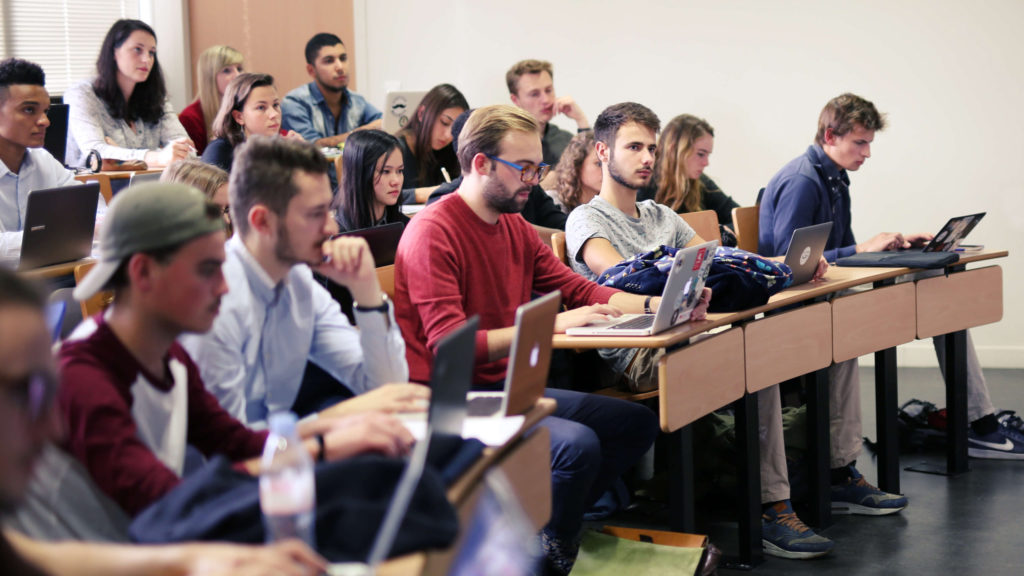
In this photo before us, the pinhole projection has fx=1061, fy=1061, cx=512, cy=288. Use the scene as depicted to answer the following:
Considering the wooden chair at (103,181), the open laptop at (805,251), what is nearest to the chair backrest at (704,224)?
the open laptop at (805,251)

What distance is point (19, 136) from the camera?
3.66 meters

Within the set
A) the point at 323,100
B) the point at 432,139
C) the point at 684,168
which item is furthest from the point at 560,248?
the point at 323,100

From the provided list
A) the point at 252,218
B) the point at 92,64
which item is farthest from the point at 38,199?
the point at 92,64

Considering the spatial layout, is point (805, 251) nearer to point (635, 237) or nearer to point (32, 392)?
point (635, 237)

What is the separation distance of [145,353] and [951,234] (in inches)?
129

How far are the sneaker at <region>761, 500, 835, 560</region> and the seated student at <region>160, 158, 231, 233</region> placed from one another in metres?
1.89

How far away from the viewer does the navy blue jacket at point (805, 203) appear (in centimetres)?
400

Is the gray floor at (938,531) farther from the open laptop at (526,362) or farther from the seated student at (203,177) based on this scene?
the seated student at (203,177)

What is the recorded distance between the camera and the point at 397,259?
2775 mm

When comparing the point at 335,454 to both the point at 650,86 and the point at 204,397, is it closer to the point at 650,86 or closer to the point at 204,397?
the point at 204,397

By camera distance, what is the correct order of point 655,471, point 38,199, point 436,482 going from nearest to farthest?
1. point 436,482
2. point 38,199
3. point 655,471

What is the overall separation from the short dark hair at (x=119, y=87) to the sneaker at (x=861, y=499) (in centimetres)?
350

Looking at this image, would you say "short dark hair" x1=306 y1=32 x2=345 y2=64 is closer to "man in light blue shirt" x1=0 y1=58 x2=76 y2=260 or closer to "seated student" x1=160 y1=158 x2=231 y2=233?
"man in light blue shirt" x1=0 y1=58 x2=76 y2=260

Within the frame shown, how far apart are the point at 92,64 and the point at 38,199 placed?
3149 millimetres
